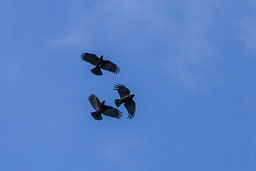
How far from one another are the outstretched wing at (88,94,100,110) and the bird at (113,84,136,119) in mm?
1403

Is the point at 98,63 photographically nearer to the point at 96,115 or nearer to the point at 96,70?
the point at 96,70

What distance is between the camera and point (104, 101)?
29500 millimetres

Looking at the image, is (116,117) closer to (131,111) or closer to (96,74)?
(131,111)

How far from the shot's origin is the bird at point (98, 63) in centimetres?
3045

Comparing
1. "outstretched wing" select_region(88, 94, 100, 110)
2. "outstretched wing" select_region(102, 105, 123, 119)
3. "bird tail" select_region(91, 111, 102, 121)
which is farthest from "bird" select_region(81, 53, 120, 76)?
"bird tail" select_region(91, 111, 102, 121)

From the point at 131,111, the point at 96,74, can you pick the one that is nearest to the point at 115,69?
the point at 96,74

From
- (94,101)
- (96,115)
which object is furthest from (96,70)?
(96,115)

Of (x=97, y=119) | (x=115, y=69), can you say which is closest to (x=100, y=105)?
(x=97, y=119)

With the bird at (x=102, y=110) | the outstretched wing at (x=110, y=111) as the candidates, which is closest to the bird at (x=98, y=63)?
the bird at (x=102, y=110)

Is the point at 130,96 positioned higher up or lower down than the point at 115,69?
lower down

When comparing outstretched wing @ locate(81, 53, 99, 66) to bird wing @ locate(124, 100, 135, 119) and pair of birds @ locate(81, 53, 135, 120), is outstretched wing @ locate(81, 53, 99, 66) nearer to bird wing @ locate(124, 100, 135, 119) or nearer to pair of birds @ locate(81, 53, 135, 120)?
pair of birds @ locate(81, 53, 135, 120)

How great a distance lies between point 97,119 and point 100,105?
99 cm

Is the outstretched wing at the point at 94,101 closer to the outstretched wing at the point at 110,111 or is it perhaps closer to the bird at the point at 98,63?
the outstretched wing at the point at 110,111

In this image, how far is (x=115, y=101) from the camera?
29.6 meters
